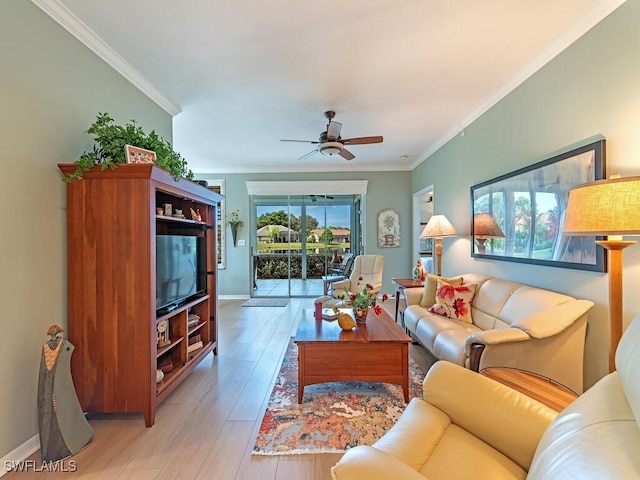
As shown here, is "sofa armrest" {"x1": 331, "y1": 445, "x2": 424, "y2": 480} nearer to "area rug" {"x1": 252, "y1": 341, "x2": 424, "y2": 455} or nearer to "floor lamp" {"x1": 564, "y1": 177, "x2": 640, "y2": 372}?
"area rug" {"x1": 252, "y1": 341, "x2": 424, "y2": 455}

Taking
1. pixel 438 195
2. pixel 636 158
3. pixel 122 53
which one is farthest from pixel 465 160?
pixel 122 53

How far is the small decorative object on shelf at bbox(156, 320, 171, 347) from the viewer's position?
8.12 ft

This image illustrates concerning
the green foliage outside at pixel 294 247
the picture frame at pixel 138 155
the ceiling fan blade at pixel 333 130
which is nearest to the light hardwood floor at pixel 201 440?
the picture frame at pixel 138 155

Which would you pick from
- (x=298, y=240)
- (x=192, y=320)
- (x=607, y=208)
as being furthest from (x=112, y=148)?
(x=298, y=240)

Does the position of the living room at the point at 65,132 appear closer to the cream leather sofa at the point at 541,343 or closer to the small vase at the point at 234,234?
the cream leather sofa at the point at 541,343

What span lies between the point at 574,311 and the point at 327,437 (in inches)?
70.6

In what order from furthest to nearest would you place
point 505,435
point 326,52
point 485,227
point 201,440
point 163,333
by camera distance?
point 485,227 < point 163,333 < point 326,52 < point 201,440 < point 505,435

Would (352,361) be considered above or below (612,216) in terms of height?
below

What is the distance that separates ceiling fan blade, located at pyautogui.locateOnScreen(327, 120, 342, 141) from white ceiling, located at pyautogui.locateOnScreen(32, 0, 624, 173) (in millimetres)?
242

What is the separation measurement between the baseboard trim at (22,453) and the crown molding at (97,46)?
259 centimetres

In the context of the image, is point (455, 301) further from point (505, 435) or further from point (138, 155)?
point (138, 155)

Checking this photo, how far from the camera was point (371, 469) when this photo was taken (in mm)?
791

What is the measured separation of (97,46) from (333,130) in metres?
2.10

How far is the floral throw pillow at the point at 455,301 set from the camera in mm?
3096
